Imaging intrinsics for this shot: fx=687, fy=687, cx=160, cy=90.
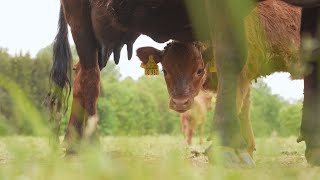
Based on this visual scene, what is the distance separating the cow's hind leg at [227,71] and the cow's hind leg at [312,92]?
442mm

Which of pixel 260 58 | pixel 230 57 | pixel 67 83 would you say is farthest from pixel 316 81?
pixel 67 83

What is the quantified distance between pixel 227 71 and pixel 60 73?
15.8ft

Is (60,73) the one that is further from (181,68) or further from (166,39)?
(166,39)

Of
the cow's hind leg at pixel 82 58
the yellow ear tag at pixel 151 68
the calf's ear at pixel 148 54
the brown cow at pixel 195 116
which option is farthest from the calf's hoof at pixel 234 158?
the brown cow at pixel 195 116

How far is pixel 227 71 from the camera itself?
12.7ft

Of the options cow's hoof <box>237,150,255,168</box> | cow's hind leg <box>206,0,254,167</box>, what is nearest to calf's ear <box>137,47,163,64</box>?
cow's hind leg <box>206,0,254,167</box>

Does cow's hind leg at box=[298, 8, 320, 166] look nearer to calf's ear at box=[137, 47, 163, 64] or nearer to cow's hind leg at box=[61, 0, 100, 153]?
cow's hind leg at box=[61, 0, 100, 153]

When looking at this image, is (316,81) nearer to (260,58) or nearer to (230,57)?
(230,57)

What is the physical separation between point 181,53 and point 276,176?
220 inches

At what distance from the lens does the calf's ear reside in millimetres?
8062

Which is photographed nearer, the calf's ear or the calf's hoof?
the calf's hoof

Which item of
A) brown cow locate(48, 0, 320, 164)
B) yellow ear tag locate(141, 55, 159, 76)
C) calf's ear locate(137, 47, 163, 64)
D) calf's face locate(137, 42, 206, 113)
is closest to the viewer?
brown cow locate(48, 0, 320, 164)

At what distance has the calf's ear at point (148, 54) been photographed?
8062 millimetres

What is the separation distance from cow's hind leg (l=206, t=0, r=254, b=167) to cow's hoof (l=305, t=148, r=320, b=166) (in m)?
0.52
